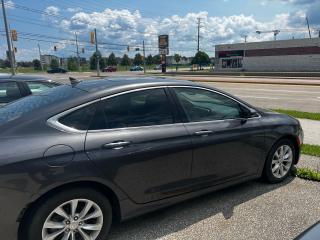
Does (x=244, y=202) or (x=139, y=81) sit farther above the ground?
(x=139, y=81)

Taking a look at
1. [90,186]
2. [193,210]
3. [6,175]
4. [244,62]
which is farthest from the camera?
[244,62]

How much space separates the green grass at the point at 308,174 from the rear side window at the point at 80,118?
130 inches

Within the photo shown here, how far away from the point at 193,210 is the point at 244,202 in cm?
66

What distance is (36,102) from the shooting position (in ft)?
10.2

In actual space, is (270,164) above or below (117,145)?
below

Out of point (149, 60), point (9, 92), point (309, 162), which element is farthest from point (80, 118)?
point (149, 60)

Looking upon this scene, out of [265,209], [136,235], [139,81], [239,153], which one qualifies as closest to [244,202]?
[265,209]

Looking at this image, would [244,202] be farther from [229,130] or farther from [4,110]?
[4,110]

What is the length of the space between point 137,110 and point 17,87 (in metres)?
3.81

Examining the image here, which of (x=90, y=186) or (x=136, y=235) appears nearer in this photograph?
(x=90, y=186)

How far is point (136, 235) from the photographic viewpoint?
3148 mm

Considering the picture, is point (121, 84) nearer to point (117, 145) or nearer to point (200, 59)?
point (117, 145)

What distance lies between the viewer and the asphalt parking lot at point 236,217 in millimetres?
3162

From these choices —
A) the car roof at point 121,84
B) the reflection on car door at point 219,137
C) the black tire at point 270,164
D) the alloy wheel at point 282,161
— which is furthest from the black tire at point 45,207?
the alloy wheel at point 282,161
